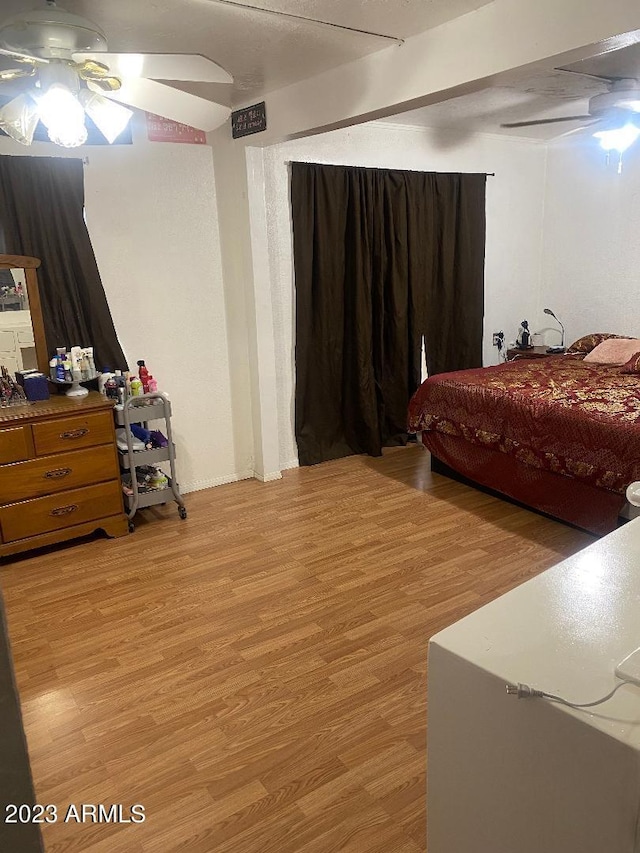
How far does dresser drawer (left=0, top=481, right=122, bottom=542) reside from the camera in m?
3.19

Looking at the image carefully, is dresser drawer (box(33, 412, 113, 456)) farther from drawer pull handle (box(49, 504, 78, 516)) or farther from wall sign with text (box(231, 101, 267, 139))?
wall sign with text (box(231, 101, 267, 139))

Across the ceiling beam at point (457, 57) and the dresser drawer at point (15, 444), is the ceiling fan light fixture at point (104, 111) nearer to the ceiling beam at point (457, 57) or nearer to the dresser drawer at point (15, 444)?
the ceiling beam at point (457, 57)

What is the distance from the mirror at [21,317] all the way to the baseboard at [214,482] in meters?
1.20

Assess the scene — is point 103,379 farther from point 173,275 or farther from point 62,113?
point 62,113

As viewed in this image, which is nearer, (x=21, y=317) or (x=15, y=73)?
(x=15, y=73)

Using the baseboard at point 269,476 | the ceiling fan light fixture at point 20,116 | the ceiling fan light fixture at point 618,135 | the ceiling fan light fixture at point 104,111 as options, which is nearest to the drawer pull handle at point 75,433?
the baseboard at point 269,476

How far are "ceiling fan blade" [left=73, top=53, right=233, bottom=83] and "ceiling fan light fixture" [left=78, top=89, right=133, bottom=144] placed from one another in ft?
0.40

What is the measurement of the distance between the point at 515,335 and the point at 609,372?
1.58 metres

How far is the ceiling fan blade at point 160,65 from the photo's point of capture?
1.87 m

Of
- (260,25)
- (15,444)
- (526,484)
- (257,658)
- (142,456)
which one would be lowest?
(257,658)

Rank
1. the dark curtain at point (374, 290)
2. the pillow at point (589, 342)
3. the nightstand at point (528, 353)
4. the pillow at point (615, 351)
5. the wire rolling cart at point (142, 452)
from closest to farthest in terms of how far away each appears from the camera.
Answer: the wire rolling cart at point (142, 452), the dark curtain at point (374, 290), the pillow at point (615, 351), the pillow at point (589, 342), the nightstand at point (528, 353)

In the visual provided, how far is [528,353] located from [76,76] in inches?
165

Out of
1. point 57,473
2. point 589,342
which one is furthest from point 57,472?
point 589,342

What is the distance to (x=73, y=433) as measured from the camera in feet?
10.8
